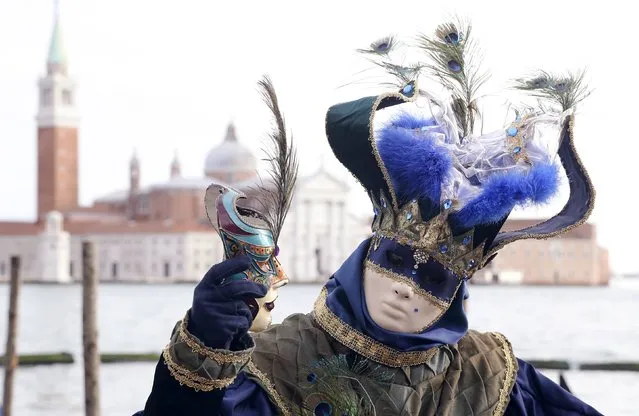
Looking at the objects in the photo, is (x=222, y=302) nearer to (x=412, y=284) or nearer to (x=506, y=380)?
(x=412, y=284)

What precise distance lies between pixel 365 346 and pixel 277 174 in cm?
34

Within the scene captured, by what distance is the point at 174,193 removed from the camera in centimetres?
6103

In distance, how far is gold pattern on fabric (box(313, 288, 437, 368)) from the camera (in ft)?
6.71

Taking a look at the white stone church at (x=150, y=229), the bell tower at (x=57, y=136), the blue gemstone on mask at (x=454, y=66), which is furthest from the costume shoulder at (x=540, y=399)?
the bell tower at (x=57, y=136)

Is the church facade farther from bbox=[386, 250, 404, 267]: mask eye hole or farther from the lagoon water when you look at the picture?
bbox=[386, 250, 404, 267]: mask eye hole

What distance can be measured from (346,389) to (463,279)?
0.27m

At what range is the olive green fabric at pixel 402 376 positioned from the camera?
2027 mm

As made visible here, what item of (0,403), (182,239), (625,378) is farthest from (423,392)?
(182,239)

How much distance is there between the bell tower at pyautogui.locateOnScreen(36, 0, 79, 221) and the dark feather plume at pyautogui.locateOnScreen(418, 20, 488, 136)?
61849 mm

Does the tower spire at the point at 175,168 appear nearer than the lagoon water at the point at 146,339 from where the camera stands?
No

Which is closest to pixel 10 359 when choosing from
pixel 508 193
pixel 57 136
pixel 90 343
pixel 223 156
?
pixel 90 343

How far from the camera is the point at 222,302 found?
1729 mm

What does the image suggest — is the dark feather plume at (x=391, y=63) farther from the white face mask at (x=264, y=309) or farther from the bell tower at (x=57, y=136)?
the bell tower at (x=57, y=136)

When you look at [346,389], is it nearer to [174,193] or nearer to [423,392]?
[423,392]
